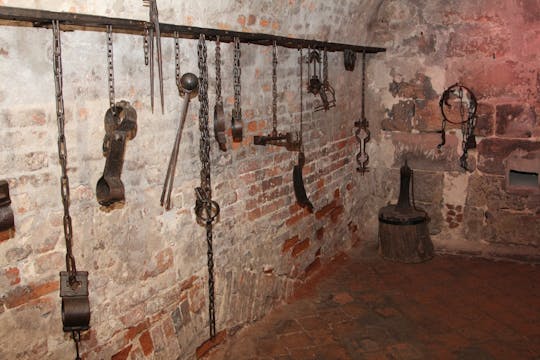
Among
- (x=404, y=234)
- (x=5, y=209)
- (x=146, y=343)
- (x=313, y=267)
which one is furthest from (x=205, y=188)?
(x=404, y=234)

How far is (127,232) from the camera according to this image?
113 inches

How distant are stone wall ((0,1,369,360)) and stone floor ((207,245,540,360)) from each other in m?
0.24

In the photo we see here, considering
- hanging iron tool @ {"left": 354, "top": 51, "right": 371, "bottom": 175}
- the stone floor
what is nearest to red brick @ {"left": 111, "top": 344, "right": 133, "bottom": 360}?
the stone floor

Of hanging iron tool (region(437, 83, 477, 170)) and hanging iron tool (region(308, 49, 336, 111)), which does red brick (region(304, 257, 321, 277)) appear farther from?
hanging iron tool (region(437, 83, 477, 170))

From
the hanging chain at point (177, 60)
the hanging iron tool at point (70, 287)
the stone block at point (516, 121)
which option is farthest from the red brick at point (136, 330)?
the stone block at point (516, 121)

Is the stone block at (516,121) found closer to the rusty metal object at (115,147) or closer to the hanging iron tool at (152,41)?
the hanging iron tool at (152,41)

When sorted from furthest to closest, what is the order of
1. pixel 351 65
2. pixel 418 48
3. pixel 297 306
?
1. pixel 418 48
2. pixel 351 65
3. pixel 297 306

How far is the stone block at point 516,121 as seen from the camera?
497 cm

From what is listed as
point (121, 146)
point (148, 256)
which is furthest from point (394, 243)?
point (121, 146)

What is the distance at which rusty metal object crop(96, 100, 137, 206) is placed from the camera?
2.57m

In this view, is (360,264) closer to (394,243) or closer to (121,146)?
(394,243)

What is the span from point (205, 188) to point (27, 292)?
3.90 ft

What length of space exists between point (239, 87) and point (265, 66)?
0.42m

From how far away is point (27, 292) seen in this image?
2438 mm
